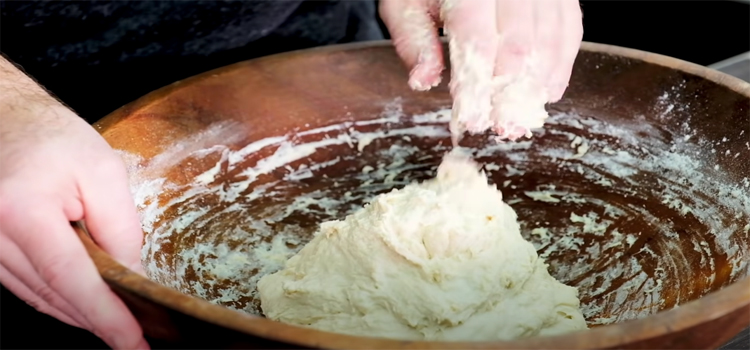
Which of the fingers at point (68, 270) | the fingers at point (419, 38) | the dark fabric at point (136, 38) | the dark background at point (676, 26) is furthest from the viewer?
the dark background at point (676, 26)

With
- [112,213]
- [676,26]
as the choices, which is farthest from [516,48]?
[676,26]

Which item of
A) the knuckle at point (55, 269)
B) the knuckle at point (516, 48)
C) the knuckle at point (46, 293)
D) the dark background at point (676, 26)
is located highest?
the knuckle at point (516, 48)

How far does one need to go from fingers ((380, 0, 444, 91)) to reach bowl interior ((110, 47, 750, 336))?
6.6 inches

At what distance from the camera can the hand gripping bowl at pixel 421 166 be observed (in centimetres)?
93

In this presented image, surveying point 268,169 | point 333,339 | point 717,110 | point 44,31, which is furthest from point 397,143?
point 333,339

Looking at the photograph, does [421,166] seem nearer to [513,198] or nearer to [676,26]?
[513,198]

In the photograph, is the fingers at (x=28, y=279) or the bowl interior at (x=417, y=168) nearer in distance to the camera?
the fingers at (x=28, y=279)

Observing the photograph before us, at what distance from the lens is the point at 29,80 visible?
2.90 ft

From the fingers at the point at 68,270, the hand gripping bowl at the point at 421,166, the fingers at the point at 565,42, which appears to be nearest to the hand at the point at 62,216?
the fingers at the point at 68,270

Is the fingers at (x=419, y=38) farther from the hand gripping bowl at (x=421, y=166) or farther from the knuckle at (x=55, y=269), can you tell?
the knuckle at (x=55, y=269)

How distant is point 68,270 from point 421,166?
0.67 metres

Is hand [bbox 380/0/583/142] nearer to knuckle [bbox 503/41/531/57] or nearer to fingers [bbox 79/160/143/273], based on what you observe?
knuckle [bbox 503/41/531/57]

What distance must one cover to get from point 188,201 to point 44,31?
0.43 metres

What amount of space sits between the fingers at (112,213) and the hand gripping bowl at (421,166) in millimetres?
Result: 133
